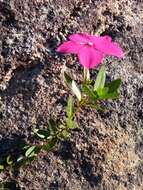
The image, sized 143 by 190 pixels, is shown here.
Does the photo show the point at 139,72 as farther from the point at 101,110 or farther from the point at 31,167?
the point at 31,167

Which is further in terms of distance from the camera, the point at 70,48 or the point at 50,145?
the point at 50,145

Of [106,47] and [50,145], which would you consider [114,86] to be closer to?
[106,47]

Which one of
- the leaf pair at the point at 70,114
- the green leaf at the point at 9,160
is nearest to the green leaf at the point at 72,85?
the leaf pair at the point at 70,114

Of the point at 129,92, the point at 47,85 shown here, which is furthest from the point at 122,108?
the point at 47,85

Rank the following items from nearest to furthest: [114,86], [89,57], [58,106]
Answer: [89,57], [114,86], [58,106]

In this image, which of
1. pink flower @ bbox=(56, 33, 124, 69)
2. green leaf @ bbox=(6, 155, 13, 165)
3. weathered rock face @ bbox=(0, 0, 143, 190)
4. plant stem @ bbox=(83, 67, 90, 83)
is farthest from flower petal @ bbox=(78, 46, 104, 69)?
green leaf @ bbox=(6, 155, 13, 165)

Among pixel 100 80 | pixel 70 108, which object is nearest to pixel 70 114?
pixel 70 108
